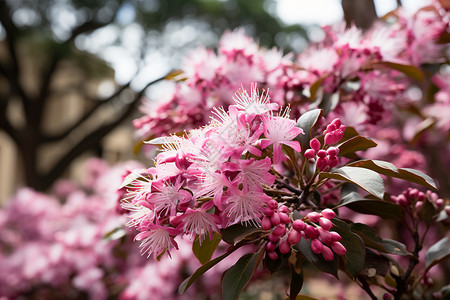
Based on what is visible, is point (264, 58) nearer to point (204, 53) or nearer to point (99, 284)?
point (204, 53)

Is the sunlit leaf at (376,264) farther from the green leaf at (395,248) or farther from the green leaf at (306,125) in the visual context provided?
the green leaf at (306,125)

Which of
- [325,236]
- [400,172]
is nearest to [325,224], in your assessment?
[325,236]

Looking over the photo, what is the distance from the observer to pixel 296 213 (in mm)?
487

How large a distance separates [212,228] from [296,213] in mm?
99

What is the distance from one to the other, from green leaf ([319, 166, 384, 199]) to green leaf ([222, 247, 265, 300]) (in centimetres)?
13

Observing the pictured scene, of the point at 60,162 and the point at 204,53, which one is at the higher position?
the point at 204,53

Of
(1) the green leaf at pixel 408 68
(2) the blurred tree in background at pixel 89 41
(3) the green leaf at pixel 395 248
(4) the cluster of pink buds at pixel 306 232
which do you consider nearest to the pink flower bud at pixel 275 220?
(4) the cluster of pink buds at pixel 306 232

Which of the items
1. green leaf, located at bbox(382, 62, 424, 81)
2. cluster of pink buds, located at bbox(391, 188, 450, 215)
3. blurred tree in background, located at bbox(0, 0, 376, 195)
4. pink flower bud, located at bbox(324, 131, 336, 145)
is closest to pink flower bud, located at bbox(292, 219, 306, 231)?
pink flower bud, located at bbox(324, 131, 336, 145)

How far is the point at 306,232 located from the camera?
1.45 ft

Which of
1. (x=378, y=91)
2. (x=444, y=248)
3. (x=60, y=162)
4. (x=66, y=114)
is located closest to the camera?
(x=444, y=248)

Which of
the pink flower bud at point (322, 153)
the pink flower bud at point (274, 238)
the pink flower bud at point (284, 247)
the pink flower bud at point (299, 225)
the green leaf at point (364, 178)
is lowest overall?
the pink flower bud at point (284, 247)

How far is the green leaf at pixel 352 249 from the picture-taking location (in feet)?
1.54

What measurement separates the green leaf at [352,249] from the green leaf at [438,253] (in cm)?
25

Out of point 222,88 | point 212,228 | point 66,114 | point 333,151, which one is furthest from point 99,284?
point 66,114
